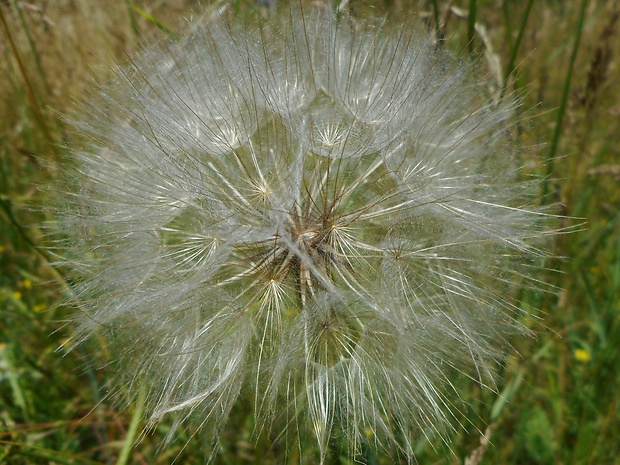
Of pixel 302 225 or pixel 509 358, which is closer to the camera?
pixel 302 225

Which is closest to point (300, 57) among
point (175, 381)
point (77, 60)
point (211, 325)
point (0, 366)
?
point (211, 325)

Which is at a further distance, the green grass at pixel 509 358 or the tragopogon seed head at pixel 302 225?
the green grass at pixel 509 358

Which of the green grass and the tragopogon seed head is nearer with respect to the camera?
the tragopogon seed head

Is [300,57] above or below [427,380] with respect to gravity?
above

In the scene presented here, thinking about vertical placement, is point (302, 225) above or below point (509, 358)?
above

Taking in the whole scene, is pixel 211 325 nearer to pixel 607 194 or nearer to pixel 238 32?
pixel 238 32

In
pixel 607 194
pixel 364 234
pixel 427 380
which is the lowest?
pixel 607 194

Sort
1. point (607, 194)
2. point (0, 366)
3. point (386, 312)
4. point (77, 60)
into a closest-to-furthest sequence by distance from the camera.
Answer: point (386, 312)
point (0, 366)
point (607, 194)
point (77, 60)

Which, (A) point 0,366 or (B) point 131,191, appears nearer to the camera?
(B) point 131,191
